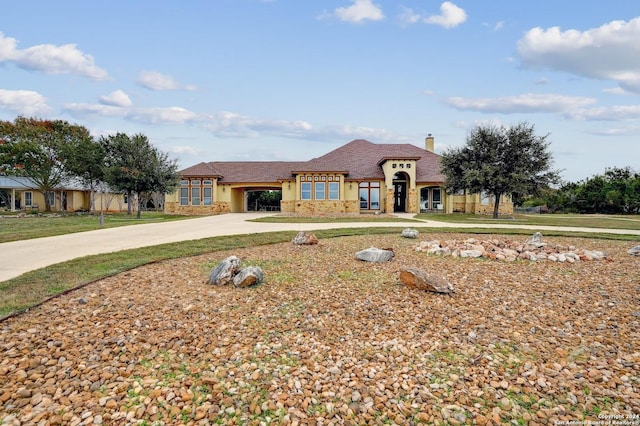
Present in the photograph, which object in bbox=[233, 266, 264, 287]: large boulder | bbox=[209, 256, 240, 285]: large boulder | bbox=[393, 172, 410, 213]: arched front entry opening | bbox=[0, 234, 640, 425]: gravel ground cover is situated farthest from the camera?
bbox=[393, 172, 410, 213]: arched front entry opening

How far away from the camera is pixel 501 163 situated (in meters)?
22.2

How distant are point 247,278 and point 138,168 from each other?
21.8 metres

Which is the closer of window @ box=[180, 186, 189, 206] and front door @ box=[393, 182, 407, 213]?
window @ box=[180, 186, 189, 206]

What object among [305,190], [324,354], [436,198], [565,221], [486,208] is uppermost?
[305,190]

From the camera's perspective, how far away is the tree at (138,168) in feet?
76.2

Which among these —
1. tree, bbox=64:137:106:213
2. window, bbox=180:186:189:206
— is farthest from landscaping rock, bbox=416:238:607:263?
tree, bbox=64:137:106:213

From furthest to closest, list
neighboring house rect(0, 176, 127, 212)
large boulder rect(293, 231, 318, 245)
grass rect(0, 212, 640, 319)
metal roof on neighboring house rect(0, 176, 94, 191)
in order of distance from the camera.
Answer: neighboring house rect(0, 176, 127, 212) < metal roof on neighboring house rect(0, 176, 94, 191) < large boulder rect(293, 231, 318, 245) < grass rect(0, 212, 640, 319)

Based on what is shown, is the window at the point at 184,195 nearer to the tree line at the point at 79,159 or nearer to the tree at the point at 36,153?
the tree line at the point at 79,159

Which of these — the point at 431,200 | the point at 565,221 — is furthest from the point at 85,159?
the point at 565,221

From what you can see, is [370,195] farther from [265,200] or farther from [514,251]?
[514,251]

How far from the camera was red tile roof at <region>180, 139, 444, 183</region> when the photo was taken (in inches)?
1122

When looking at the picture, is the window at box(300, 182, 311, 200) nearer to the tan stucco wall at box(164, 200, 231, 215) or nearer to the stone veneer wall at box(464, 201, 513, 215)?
the tan stucco wall at box(164, 200, 231, 215)

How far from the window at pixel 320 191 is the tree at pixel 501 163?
969cm

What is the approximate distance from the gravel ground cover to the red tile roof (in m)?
23.1
